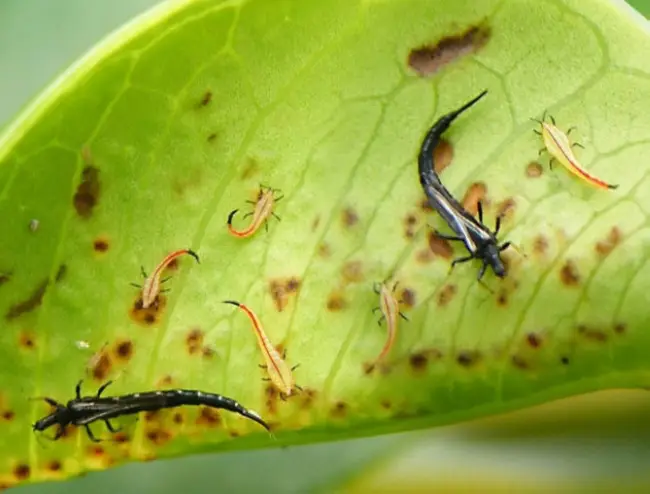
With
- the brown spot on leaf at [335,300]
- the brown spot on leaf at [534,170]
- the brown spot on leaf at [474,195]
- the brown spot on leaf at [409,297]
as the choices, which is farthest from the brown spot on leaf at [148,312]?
the brown spot on leaf at [534,170]

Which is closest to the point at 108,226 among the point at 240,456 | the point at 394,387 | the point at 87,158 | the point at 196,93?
the point at 87,158

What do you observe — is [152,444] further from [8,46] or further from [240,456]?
[8,46]

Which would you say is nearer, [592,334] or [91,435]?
[592,334]

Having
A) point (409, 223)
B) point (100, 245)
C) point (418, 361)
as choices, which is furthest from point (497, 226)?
point (100, 245)

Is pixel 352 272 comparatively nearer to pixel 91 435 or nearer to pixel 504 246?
pixel 504 246

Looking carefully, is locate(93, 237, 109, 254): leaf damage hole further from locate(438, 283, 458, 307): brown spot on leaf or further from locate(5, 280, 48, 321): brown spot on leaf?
locate(438, 283, 458, 307): brown spot on leaf

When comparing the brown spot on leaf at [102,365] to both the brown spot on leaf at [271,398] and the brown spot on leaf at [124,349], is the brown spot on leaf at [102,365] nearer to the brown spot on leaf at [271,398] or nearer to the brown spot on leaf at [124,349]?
the brown spot on leaf at [124,349]
